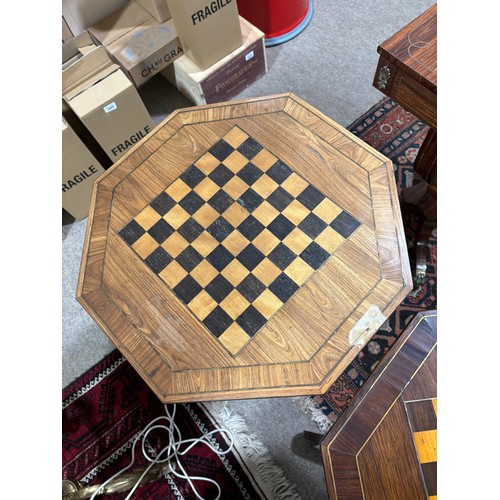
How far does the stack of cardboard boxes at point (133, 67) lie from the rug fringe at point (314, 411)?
125 centimetres

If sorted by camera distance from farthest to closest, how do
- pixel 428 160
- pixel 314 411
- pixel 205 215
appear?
1. pixel 314 411
2. pixel 428 160
3. pixel 205 215

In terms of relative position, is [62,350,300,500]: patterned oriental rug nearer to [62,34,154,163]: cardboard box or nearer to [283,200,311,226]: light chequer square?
[283,200,311,226]: light chequer square

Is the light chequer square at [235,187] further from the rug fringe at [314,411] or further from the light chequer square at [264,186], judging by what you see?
the rug fringe at [314,411]

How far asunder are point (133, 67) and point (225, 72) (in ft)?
1.34

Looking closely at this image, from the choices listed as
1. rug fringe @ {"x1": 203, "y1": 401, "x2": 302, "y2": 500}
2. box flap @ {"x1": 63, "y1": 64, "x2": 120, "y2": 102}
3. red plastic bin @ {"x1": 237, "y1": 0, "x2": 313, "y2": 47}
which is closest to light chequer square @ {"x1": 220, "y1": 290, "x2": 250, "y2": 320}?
rug fringe @ {"x1": 203, "y1": 401, "x2": 302, "y2": 500}

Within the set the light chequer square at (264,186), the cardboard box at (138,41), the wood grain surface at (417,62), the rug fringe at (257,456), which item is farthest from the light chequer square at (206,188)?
the cardboard box at (138,41)

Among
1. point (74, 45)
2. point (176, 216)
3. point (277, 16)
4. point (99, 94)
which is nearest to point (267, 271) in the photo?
point (176, 216)

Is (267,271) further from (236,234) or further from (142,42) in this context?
(142,42)

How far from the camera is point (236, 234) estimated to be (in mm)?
1171

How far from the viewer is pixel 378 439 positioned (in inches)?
39.0

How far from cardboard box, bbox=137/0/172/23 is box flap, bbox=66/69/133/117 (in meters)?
0.44

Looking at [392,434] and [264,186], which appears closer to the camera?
[392,434]
